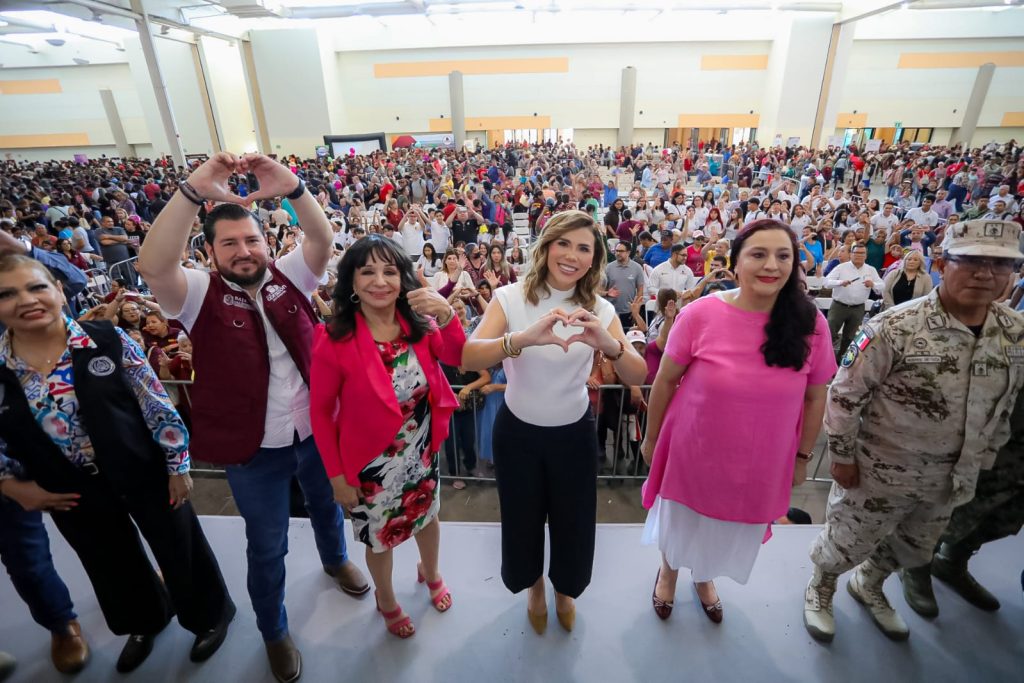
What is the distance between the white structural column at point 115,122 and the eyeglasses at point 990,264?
37205mm

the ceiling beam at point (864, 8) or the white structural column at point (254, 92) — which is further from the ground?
the ceiling beam at point (864, 8)

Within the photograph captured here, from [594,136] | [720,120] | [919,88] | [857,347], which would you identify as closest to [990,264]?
[857,347]

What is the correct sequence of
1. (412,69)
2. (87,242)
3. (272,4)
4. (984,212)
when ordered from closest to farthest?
(87,242)
(984,212)
(272,4)
(412,69)

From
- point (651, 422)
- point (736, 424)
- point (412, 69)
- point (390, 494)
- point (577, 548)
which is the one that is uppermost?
point (412, 69)

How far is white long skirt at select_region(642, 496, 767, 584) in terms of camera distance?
1.92 metres

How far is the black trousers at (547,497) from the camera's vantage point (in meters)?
1.77

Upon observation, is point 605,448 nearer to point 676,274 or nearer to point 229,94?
point 676,274

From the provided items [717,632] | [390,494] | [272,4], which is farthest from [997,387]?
[272,4]

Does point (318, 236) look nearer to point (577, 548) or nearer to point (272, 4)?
point (577, 548)

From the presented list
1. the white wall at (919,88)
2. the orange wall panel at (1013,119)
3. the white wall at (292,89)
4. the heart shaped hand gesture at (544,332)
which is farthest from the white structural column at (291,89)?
the orange wall panel at (1013,119)

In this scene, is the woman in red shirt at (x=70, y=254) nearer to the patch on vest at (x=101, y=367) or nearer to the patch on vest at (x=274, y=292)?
the patch on vest at (x=101, y=367)

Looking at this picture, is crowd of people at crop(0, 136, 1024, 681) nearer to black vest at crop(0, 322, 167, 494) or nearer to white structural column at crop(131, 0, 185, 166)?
black vest at crop(0, 322, 167, 494)

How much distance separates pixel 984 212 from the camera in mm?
8719

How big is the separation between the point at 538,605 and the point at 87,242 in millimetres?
9696
